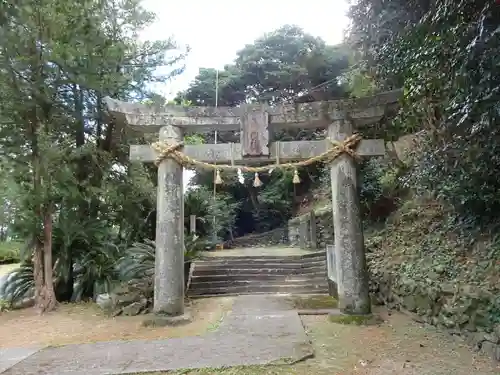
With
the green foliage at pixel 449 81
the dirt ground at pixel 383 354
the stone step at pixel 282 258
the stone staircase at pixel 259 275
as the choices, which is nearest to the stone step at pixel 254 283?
the stone staircase at pixel 259 275

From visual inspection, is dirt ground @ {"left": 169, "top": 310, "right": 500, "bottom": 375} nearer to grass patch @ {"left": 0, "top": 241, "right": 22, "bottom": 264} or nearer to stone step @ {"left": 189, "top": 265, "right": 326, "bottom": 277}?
stone step @ {"left": 189, "top": 265, "right": 326, "bottom": 277}

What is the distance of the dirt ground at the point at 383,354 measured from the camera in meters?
3.62

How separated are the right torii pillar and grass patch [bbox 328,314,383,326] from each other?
0.33ft

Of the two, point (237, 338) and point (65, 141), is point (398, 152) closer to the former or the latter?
Result: point (237, 338)

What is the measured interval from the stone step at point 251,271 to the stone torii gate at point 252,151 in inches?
126

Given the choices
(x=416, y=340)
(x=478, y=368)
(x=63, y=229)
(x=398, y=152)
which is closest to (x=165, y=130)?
(x=63, y=229)

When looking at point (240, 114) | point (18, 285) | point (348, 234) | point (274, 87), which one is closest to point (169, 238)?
point (240, 114)

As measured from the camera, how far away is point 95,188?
8.12 metres

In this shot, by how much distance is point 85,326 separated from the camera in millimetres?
6176

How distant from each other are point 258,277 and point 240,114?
4506 mm

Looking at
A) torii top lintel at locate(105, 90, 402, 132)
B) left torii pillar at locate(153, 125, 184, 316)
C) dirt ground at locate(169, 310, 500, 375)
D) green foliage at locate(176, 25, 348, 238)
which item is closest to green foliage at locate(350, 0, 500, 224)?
torii top lintel at locate(105, 90, 402, 132)

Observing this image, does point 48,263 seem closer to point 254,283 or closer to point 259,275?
point 254,283

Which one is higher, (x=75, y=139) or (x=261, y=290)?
(x=75, y=139)

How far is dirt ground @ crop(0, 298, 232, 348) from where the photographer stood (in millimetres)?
5359
